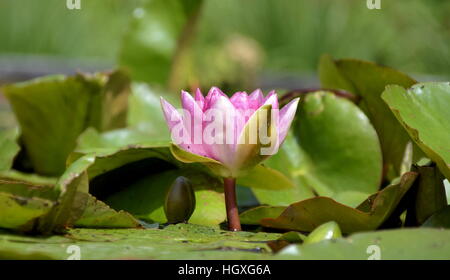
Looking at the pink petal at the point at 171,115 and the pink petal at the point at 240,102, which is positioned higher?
the pink petal at the point at 240,102

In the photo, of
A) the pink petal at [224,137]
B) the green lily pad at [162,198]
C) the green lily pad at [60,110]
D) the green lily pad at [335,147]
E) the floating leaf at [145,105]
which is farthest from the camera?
the floating leaf at [145,105]

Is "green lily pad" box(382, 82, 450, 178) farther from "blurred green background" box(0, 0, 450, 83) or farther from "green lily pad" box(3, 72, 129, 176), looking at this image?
"blurred green background" box(0, 0, 450, 83)

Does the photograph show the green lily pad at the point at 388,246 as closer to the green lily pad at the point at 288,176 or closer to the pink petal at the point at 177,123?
the pink petal at the point at 177,123

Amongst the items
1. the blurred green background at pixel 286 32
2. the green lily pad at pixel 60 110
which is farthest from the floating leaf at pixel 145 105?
the blurred green background at pixel 286 32

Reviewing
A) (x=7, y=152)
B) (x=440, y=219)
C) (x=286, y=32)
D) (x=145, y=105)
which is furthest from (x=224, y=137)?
(x=286, y=32)
